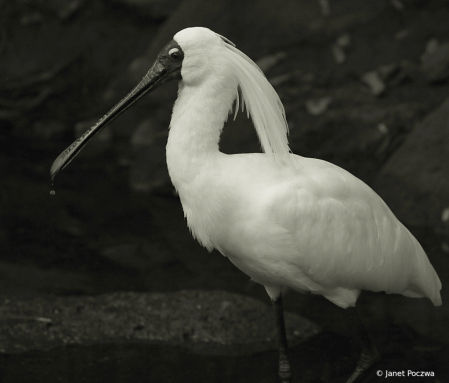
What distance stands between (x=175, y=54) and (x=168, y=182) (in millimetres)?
4042

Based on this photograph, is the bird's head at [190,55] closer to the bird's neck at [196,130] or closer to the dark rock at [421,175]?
the bird's neck at [196,130]

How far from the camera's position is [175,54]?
360 cm

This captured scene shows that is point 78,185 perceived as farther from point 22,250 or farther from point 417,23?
point 417,23

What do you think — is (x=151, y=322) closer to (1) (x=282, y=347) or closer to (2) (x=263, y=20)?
(1) (x=282, y=347)

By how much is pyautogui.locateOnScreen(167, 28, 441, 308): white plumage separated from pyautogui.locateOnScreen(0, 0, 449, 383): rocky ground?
939 millimetres

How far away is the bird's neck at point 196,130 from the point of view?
3.54 m

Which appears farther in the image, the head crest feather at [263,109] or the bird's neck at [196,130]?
the head crest feather at [263,109]

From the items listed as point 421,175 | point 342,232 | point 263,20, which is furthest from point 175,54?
point 263,20

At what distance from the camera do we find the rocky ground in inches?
182

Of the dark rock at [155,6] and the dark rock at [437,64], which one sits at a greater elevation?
the dark rock at [437,64]

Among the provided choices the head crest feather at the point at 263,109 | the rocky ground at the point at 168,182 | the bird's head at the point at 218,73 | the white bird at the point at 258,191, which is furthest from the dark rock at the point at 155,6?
the head crest feather at the point at 263,109

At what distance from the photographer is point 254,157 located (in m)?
3.80

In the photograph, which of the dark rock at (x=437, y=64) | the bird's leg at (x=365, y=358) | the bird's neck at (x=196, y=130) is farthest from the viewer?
the dark rock at (x=437, y=64)

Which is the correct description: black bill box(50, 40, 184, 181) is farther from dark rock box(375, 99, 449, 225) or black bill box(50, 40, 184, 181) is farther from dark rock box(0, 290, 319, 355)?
dark rock box(375, 99, 449, 225)
